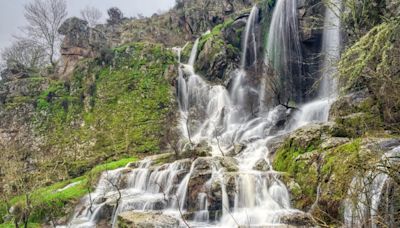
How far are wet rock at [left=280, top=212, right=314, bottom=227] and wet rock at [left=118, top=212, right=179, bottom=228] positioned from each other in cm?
327

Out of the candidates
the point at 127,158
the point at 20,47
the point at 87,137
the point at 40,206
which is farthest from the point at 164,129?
the point at 20,47

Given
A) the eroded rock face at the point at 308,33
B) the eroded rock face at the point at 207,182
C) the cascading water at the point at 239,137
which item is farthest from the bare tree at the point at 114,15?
the eroded rock face at the point at 207,182

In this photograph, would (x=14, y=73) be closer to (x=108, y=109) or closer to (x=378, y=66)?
(x=108, y=109)

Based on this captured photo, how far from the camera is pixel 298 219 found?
9.30 meters

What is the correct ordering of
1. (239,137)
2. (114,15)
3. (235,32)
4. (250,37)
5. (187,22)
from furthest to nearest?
(114,15), (187,22), (235,32), (250,37), (239,137)

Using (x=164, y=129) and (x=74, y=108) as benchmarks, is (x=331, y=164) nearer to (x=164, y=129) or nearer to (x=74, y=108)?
(x=164, y=129)

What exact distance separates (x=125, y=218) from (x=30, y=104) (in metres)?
22.6

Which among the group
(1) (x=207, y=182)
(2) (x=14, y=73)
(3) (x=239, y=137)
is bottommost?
(1) (x=207, y=182)

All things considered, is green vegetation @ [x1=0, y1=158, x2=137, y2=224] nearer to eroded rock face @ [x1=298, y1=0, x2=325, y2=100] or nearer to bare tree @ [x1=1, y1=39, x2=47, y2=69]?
eroded rock face @ [x1=298, y1=0, x2=325, y2=100]

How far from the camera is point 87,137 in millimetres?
25109

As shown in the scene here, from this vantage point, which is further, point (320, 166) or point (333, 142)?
point (333, 142)

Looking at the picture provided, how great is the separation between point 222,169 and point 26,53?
41.4m

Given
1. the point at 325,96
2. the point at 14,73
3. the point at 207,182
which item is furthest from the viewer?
the point at 14,73

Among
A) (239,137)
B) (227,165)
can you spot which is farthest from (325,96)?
(227,165)
